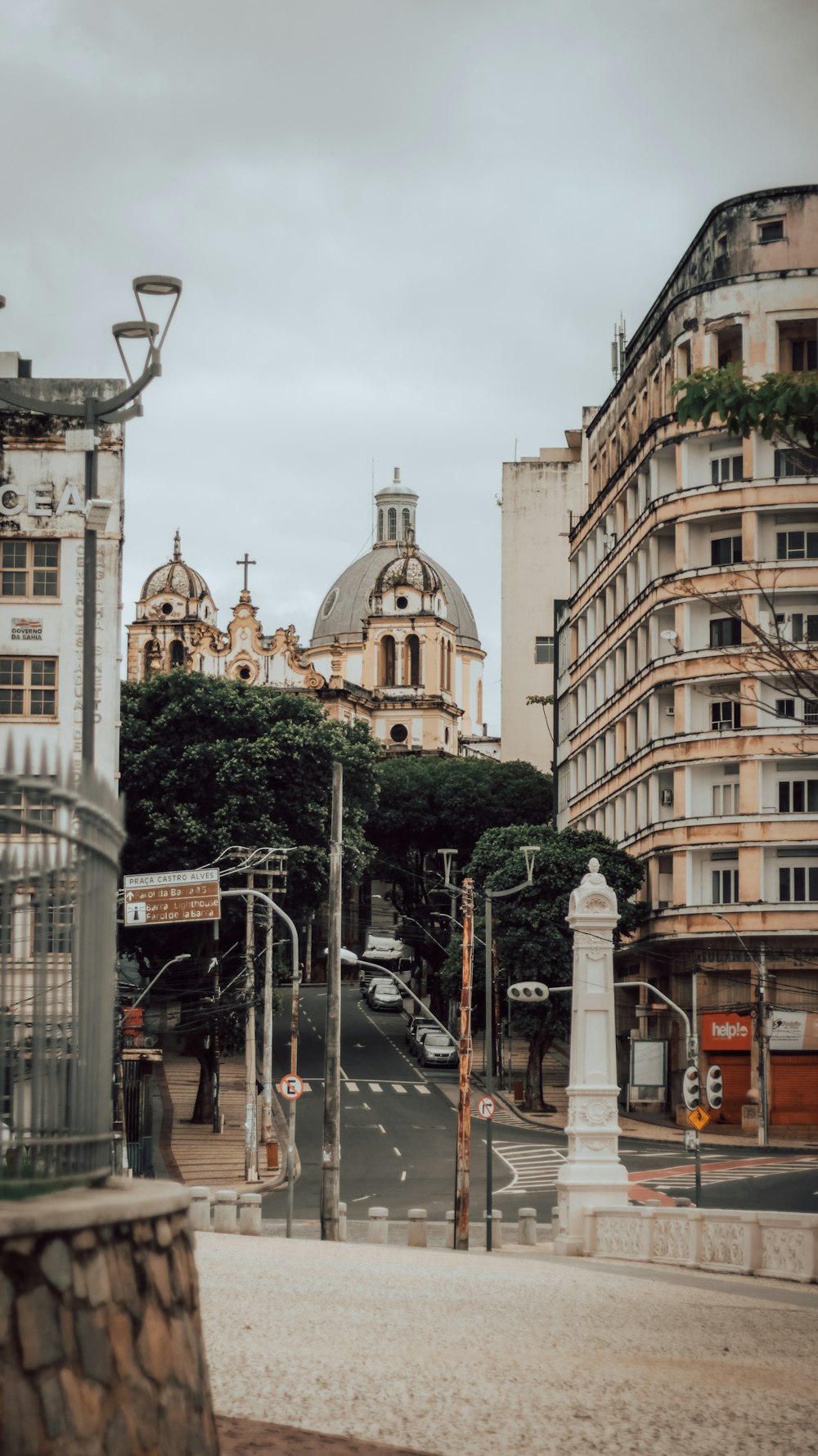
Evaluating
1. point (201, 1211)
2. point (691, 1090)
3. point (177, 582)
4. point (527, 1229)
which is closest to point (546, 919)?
point (691, 1090)

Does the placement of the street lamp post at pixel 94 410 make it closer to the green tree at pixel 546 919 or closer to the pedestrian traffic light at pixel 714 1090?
the pedestrian traffic light at pixel 714 1090

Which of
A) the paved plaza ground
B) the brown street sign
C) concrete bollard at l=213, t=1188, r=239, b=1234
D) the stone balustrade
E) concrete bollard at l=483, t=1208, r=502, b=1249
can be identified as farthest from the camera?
the brown street sign

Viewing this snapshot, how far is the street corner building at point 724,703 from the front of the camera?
58562 mm

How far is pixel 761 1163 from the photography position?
49812 mm

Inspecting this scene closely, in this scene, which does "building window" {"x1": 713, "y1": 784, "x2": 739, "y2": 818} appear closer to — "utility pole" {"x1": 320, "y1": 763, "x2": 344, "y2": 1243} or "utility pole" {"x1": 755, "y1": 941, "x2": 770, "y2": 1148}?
"utility pole" {"x1": 755, "y1": 941, "x2": 770, "y2": 1148}

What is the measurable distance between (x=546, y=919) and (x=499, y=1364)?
171 feet

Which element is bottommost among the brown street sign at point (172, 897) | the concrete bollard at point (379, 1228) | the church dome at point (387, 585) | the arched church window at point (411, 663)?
the concrete bollard at point (379, 1228)

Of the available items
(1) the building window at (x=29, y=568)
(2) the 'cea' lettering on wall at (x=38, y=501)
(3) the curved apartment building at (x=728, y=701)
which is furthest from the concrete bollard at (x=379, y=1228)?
(3) the curved apartment building at (x=728, y=701)

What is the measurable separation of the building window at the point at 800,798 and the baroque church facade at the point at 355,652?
7068cm

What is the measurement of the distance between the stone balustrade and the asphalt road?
1042 cm

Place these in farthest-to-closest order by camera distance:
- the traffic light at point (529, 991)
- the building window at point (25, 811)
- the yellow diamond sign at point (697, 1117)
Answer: the traffic light at point (529, 991)
the yellow diamond sign at point (697, 1117)
the building window at point (25, 811)

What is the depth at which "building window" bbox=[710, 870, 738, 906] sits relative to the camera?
60.1 metres

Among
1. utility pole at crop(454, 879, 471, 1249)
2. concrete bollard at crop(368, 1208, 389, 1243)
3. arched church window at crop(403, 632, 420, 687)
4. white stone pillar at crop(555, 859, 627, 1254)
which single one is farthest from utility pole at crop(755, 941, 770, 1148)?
arched church window at crop(403, 632, 420, 687)

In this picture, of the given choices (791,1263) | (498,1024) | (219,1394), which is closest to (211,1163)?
(498,1024)
